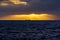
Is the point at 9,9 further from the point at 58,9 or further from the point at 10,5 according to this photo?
the point at 58,9

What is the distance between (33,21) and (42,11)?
24 centimetres

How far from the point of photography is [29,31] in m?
10.6

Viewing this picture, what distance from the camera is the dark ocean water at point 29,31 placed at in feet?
34.9

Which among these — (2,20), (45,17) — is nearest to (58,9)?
(45,17)

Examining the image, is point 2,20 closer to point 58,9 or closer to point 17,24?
point 17,24

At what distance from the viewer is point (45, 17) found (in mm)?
10633

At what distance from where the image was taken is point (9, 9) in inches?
421

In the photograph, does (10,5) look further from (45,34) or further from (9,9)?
(45,34)

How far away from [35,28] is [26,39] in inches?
9.2

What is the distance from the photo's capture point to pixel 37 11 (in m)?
10.7

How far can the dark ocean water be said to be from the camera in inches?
418

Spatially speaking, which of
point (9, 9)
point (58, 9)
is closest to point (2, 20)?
point (9, 9)

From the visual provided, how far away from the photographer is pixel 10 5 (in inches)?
422

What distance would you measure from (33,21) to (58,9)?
0.47 metres
